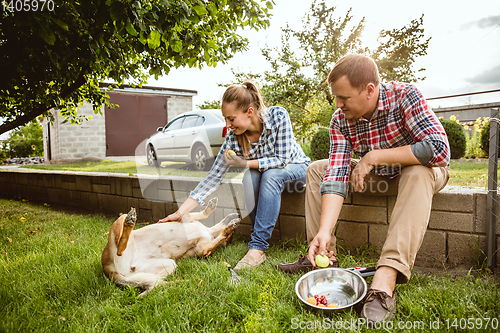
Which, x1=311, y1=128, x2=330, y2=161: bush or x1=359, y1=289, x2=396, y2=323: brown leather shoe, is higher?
x1=311, y1=128, x2=330, y2=161: bush

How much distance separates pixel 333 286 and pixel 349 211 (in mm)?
824

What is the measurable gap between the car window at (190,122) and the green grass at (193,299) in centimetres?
479

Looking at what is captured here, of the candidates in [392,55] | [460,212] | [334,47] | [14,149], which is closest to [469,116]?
[392,55]

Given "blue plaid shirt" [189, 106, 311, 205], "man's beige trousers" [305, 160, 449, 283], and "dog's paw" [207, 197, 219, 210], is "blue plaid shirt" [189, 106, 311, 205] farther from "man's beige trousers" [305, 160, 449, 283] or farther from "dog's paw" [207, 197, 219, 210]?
"man's beige trousers" [305, 160, 449, 283]

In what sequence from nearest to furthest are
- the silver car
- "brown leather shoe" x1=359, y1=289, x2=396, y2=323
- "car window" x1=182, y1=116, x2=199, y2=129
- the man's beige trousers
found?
"brown leather shoe" x1=359, y1=289, x2=396, y2=323
the man's beige trousers
the silver car
"car window" x1=182, y1=116, x2=199, y2=129

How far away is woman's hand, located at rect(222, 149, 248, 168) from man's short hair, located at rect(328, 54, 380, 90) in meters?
0.97

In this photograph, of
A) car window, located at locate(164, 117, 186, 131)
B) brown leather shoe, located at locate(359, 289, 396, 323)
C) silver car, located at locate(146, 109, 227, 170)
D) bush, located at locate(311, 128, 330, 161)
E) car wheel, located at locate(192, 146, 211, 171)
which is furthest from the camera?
car window, located at locate(164, 117, 186, 131)

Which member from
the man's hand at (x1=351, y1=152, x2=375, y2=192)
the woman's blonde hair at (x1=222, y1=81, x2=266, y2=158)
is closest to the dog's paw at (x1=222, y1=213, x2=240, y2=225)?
the woman's blonde hair at (x1=222, y1=81, x2=266, y2=158)

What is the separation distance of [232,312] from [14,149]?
71.2 feet

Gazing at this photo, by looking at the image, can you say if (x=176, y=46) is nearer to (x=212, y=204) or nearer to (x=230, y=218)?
(x=212, y=204)

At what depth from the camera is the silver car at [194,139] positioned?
6203 mm

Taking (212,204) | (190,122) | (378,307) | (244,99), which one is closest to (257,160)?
(244,99)

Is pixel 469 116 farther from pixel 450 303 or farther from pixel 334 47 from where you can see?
pixel 450 303

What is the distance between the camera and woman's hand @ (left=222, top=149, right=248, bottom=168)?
2398 mm
